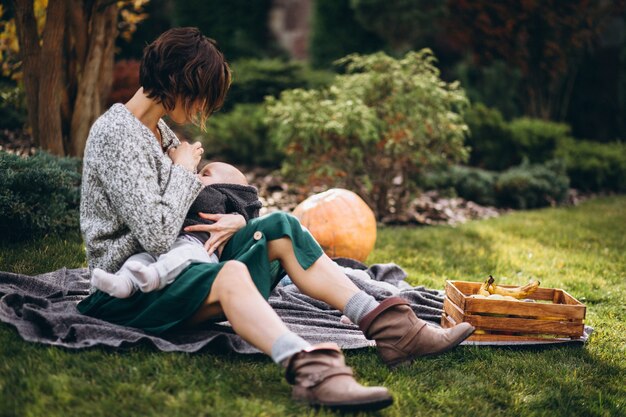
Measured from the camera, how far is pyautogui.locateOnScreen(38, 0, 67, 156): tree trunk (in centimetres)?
506

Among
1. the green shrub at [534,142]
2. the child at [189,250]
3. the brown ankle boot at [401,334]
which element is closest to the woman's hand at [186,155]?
the child at [189,250]

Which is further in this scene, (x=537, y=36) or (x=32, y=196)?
(x=537, y=36)

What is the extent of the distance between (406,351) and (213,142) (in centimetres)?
638

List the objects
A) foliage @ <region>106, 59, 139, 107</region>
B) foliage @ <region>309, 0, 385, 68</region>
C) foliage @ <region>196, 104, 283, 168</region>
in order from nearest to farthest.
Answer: foliage @ <region>106, 59, 139, 107</region> → foliage @ <region>196, 104, 283, 168</region> → foliage @ <region>309, 0, 385, 68</region>

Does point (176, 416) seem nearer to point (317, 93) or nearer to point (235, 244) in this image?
point (235, 244)

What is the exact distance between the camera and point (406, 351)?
2.89 meters

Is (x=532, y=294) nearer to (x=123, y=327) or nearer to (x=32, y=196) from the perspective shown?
(x=123, y=327)

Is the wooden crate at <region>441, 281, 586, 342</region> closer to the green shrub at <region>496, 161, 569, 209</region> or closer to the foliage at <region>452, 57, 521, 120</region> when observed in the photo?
the green shrub at <region>496, 161, 569, 209</region>

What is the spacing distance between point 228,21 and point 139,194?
11.6 meters

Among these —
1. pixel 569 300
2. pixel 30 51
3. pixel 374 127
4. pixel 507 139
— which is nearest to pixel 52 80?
pixel 30 51

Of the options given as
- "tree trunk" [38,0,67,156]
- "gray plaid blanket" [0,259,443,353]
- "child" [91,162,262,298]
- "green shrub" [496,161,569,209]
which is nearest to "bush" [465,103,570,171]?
"green shrub" [496,161,569,209]

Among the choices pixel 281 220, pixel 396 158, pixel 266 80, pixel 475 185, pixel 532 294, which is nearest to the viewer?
pixel 281 220

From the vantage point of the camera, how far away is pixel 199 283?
2660 mm

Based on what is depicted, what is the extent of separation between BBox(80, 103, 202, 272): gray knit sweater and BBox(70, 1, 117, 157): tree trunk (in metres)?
2.87
